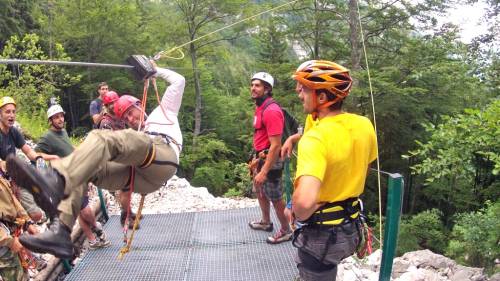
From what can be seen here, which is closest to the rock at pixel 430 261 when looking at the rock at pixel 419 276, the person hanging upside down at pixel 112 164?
the rock at pixel 419 276

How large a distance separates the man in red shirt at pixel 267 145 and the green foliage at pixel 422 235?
737 cm

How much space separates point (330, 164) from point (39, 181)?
169 cm

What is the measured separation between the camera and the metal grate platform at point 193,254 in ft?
15.7

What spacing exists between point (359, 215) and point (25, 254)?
3.19 meters

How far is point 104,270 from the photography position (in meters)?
4.95

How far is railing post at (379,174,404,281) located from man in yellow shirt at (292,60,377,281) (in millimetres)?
246

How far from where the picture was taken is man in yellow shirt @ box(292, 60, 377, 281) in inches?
95.5

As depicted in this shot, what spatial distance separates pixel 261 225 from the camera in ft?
20.0

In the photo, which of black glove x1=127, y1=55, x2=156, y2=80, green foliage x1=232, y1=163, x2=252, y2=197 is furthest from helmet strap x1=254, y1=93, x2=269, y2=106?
green foliage x1=232, y1=163, x2=252, y2=197

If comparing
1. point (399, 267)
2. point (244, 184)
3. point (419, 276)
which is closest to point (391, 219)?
point (419, 276)

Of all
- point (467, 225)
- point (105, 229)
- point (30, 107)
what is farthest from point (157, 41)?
point (467, 225)

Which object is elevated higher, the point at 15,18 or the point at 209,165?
the point at 15,18

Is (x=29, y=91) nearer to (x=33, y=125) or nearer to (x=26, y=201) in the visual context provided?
(x=33, y=125)

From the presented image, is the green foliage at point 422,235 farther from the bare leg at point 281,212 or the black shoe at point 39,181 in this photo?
the black shoe at point 39,181
